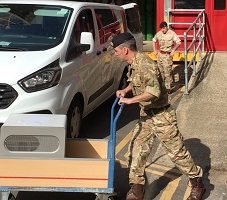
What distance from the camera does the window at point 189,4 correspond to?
517 inches

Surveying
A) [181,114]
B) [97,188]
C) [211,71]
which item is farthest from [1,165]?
[211,71]

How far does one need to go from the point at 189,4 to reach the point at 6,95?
27.7 feet

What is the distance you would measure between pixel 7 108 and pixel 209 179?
2.49 metres

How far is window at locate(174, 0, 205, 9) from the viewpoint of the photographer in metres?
13.1

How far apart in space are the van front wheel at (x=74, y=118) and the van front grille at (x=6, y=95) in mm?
900

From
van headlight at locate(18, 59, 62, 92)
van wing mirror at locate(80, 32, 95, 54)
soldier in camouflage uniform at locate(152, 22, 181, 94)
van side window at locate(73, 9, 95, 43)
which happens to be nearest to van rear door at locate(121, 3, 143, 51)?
soldier in camouflage uniform at locate(152, 22, 181, 94)

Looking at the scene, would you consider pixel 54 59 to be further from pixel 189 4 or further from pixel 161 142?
pixel 189 4

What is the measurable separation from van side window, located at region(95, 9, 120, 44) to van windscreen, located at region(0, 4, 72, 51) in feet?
3.03

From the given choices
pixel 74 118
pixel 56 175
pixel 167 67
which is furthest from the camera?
pixel 167 67

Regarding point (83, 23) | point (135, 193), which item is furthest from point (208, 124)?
point (135, 193)

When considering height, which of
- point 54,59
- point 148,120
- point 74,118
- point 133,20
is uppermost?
point 54,59

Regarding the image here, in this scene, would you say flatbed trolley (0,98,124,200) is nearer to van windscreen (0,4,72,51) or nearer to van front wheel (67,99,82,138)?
van front wheel (67,99,82,138)

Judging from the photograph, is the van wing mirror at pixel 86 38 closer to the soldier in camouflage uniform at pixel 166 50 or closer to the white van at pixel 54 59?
the white van at pixel 54 59

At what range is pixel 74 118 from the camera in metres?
6.72
